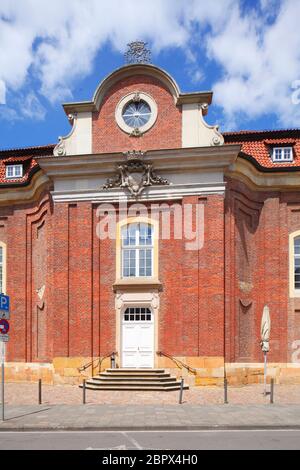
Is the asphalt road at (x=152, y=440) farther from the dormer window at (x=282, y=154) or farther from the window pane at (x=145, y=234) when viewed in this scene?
the dormer window at (x=282, y=154)

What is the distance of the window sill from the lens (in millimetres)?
23391

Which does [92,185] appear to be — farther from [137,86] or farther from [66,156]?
[137,86]

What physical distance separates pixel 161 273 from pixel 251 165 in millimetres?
6269

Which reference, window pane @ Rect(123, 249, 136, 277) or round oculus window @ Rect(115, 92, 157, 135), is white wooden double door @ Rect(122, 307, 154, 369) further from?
round oculus window @ Rect(115, 92, 157, 135)

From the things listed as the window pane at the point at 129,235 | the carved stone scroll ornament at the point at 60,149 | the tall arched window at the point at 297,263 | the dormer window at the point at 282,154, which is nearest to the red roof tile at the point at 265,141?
the dormer window at the point at 282,154

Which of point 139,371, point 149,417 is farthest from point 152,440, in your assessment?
point 139,371

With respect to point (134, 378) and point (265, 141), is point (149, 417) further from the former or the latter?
point (265, 141)

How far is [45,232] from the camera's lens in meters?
26.0

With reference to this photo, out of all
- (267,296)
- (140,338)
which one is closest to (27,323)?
(140,338)

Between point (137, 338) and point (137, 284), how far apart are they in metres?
2.31

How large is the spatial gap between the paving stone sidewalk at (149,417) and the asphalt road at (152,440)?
17.9 inches

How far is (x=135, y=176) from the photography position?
78.5 ft

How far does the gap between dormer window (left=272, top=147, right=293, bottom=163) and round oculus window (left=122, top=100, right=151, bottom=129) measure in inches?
252

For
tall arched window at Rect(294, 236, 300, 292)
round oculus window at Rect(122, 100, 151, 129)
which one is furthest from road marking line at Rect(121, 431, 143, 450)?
round oculus window at Rect(122, 100, 151, 129)
